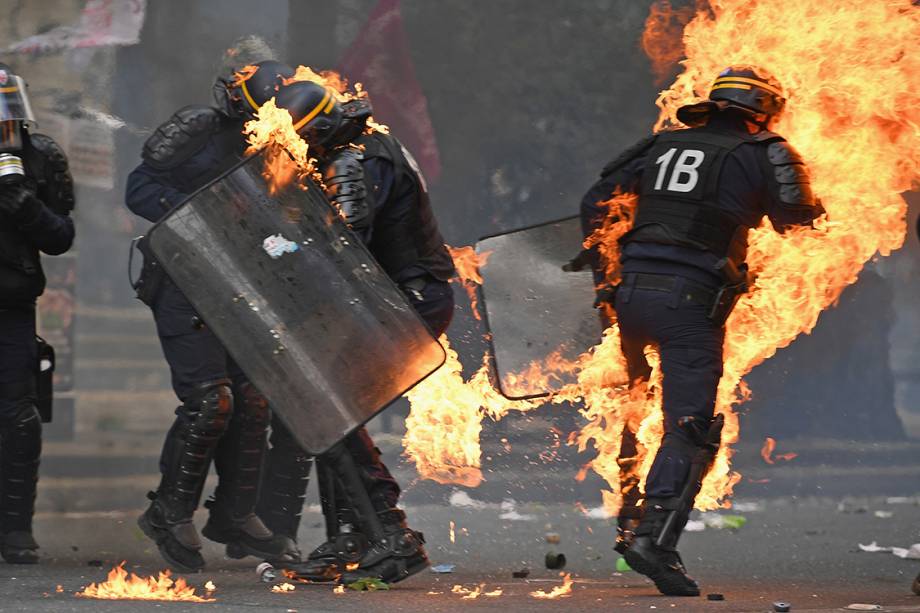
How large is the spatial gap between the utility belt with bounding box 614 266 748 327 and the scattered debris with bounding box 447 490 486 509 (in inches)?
135

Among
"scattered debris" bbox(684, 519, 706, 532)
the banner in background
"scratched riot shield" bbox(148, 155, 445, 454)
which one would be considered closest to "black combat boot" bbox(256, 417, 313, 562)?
"scratched riot shield" bbox(148, 155, 445, 454)

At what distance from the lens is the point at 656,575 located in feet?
19.6

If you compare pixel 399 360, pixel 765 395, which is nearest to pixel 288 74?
pixel 399 360

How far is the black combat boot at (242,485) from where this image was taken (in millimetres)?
7441

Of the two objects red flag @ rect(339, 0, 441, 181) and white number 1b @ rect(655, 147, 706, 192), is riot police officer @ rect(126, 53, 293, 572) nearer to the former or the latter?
white number 1b @ rect(655, 147, 706, 192)

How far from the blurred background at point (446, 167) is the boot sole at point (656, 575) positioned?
360cm

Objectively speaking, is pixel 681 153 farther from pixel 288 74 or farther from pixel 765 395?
pixel 765 395

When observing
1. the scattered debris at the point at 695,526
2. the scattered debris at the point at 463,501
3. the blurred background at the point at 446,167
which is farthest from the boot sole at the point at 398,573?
the blurred background at the point at 446,167

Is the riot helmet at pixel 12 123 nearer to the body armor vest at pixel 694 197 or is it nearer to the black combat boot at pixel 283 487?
the black combat boot at pixel 283 487

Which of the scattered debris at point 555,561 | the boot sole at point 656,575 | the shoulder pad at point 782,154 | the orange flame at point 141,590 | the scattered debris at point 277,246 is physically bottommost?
the scattered debris at point 555,561

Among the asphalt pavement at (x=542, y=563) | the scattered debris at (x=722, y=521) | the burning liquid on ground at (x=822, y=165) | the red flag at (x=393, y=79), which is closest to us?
the asphalt pavement at (x=542, y=563)

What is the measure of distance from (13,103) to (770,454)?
15.4 feet

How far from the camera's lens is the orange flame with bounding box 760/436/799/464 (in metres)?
10.1

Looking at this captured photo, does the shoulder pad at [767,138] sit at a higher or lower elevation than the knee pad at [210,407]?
higher
